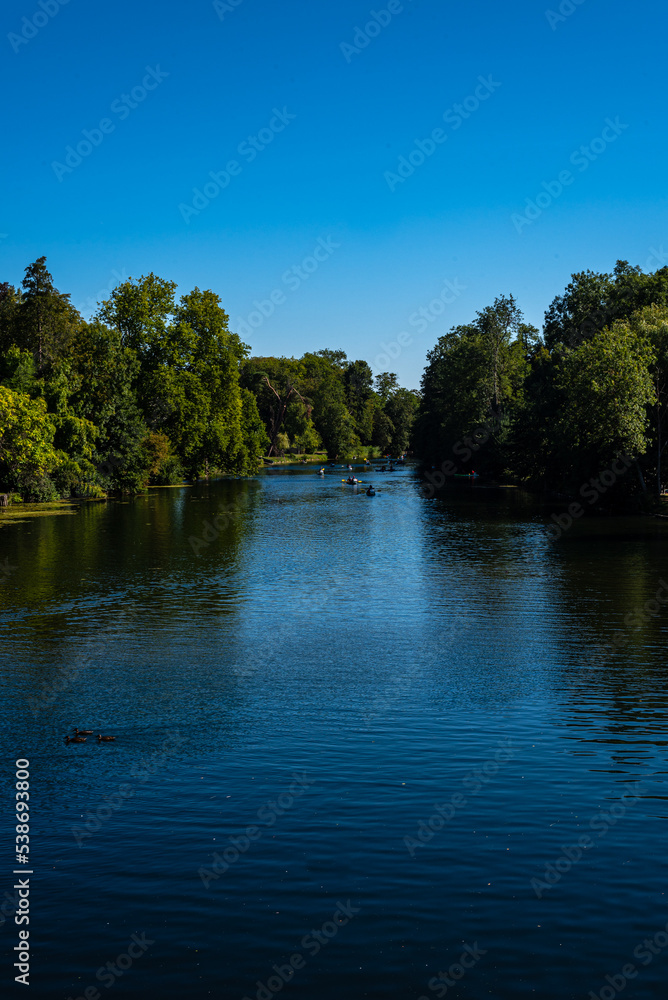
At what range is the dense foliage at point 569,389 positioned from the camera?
6988 centimetres

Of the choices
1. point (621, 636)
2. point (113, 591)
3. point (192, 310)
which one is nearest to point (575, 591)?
point (621, 636)

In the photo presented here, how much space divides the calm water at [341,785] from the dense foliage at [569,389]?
33216mm

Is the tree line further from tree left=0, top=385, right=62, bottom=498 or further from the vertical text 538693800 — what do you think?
the vertical text 538693800

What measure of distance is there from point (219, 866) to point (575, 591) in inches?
1192

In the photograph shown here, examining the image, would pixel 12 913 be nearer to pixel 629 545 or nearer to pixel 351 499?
pixel 629 545

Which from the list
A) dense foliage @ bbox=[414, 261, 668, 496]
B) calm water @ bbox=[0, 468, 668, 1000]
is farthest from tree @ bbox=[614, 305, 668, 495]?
calm water @ bbox=[0, 468, 668, 1000]

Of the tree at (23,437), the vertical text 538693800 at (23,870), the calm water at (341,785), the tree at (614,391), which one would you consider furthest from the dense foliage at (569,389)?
the vertical text 538693800 at (23,870)

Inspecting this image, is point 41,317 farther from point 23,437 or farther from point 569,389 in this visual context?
point 569,389

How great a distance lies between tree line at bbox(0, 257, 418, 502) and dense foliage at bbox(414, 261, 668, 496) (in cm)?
3775

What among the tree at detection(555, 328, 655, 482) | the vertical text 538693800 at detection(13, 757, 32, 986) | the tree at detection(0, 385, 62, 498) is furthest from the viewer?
the tree at detection(0, 385, 62, 498)

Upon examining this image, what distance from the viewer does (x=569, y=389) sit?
7700cm

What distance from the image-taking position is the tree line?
85938 mm

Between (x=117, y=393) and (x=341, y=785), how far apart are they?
89.0m

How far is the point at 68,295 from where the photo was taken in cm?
11662
